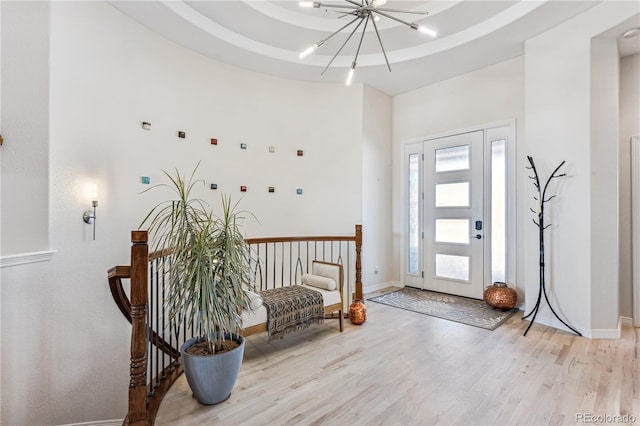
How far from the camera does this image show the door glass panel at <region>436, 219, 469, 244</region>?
15.5 ft

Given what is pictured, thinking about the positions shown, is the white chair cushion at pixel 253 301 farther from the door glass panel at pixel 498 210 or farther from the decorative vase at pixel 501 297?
the door glass panel at pixel 498 210

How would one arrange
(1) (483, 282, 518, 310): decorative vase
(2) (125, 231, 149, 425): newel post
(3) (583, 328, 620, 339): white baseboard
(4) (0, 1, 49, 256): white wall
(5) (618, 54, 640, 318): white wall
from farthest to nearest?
(1) (483, 282, 518, 310): decorative vase < (5) (618, 54, 640, 318): white wall < (3) (583, 328, 620, 339): white baseboard < (4) (0, 1, 49, 256): white wall < (2) (125, 231, 149, 425): newel post

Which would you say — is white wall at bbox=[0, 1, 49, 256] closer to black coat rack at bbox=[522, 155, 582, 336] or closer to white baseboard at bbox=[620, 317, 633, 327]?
black coat rack at bbox=[522, 155, 582, 336]

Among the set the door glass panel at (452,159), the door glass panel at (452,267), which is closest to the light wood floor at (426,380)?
the door glass panel at (452,267)

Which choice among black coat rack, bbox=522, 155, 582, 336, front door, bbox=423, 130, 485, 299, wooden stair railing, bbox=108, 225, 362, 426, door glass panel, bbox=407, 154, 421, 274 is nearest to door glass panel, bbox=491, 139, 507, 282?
front door, bbox=423, 130, 485, 299

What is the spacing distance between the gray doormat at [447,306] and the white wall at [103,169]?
2.07 m

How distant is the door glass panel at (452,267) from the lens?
15.5 ft

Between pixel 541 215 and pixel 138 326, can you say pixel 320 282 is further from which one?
pixel 541 215

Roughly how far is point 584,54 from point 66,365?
19.3ft

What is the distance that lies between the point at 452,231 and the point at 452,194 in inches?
22.7

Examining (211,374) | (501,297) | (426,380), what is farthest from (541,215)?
(211,374)

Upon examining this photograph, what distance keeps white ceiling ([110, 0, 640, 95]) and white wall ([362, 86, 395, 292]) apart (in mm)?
730

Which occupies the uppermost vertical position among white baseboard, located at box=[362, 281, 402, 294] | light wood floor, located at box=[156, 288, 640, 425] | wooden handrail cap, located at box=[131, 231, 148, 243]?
wooden handrail cap, located at box=[131, 231, 148, 243]

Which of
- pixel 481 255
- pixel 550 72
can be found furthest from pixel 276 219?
pixel 550 72
